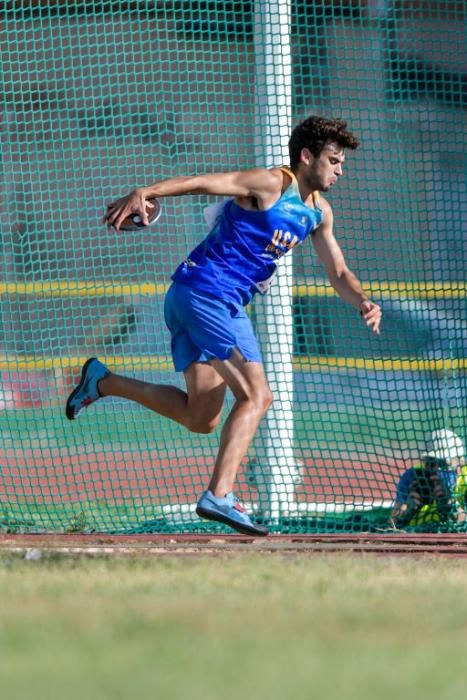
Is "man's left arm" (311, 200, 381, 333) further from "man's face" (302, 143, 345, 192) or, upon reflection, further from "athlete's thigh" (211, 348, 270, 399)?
"athlete's thigh" (211, 348, 270, 399)

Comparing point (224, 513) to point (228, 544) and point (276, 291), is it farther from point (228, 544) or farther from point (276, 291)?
point (276, 291)

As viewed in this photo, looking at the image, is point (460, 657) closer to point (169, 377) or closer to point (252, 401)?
point (252, 401)

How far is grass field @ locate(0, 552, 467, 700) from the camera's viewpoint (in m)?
3.73

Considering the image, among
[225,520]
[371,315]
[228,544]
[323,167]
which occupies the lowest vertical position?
[228,544]

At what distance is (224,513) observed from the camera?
6.21 metres

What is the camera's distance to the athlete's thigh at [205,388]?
6.84 meters

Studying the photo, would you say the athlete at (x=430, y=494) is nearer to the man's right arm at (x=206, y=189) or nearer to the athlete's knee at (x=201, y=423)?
the athlete's knee at (x=201, y=423)

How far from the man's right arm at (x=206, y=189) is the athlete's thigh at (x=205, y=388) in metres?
0.94

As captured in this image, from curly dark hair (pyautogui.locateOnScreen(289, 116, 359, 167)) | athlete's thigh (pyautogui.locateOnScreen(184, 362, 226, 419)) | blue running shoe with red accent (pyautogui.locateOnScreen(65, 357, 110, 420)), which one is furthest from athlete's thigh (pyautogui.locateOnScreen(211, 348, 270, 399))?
blue running shoe with red accent (pyautogui.locateOnScreen(65, 357, 110, 420))

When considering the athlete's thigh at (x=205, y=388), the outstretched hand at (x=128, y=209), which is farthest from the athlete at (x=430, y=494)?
the outstretched hand at (x=128, y=209)

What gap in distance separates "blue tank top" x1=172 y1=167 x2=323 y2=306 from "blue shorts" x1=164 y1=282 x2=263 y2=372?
0.16ft

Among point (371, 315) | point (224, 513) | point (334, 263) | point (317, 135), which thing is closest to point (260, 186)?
point (317, 135)

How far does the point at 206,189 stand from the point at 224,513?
156 centimetres

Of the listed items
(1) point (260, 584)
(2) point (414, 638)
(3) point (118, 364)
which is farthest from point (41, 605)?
(3) point (118, 364)
